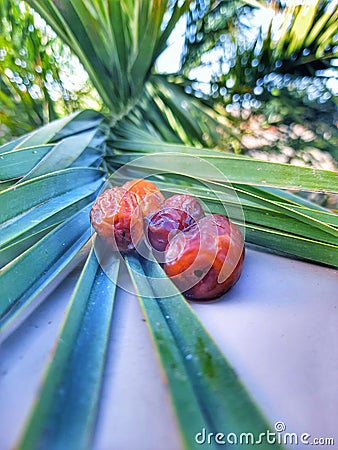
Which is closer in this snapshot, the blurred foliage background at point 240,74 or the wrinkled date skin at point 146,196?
the wrinkled date skin at point 146,196

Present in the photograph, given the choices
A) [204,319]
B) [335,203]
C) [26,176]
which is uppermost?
[26,176]

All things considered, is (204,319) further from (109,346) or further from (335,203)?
(335,203)

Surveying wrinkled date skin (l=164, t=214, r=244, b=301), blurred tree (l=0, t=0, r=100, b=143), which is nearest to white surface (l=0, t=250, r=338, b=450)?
wrinkled date skin (l=164, t=214, r=244, b=301)

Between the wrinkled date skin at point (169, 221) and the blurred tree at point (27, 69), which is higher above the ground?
the blurred tree at point (27, 69)

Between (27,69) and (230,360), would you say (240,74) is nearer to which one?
(27,69)

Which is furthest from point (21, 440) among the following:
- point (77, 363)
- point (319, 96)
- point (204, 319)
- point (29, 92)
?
point (319, 96)

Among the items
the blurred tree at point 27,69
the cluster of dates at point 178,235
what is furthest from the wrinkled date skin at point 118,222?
the blurred tree at point 27,69

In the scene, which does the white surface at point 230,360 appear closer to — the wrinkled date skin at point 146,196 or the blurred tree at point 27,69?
the wrinkled date skin at point 146,196
